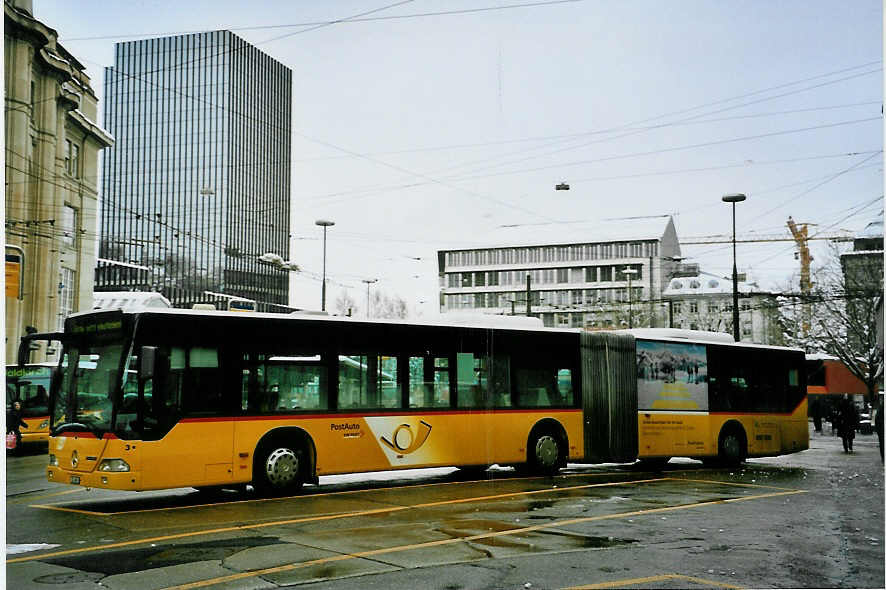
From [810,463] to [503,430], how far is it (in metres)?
9.11

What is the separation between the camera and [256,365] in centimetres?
1348

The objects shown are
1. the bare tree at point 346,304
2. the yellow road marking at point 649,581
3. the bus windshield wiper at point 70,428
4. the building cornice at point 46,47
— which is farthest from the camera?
the bare tree at point 346,304

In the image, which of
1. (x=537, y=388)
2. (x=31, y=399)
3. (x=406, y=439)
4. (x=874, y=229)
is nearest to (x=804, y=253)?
(x=537, y=388)

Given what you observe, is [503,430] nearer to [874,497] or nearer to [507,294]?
[874,497]

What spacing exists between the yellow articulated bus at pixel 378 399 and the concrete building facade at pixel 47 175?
108cm

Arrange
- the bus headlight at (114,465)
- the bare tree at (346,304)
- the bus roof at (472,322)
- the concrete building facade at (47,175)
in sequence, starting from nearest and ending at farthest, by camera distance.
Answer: the concrete building facade at (47,175), the bus headlight at (114,465), the bus roof at (472,322), the bare tree at (346,304)

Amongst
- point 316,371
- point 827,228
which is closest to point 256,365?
point 316,371

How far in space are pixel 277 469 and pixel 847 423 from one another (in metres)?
18.7

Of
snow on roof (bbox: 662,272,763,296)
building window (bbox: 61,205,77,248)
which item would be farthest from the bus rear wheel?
snow on roof (bbox: 662,272,763,296)

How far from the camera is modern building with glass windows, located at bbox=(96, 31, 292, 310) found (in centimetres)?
1202

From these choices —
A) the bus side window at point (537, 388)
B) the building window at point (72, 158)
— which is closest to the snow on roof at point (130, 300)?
the building window at point (72, 158)

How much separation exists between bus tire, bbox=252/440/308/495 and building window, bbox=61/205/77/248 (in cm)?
457

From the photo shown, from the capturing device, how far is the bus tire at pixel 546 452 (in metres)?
16.9

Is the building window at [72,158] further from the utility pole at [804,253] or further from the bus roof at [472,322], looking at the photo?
the utility pole at [804,253]
